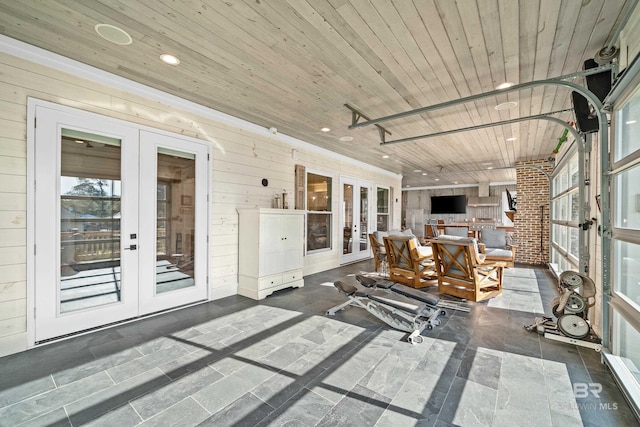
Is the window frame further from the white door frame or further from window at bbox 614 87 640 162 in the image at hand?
window at bbox 614 87 640 162

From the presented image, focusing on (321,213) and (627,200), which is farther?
(321,213)

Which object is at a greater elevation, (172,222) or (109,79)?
(109,79)

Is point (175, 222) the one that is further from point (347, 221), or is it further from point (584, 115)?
point (584, 115)

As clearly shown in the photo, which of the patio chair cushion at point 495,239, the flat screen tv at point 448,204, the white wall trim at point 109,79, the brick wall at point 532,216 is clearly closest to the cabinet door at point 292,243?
the white wall trim at point 109,79

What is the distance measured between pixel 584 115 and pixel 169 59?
14.0ft

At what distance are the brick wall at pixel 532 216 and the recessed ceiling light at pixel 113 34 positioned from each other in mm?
8153

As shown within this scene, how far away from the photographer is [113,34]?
2324mm

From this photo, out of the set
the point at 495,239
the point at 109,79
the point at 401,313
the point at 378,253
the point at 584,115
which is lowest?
the point at 401,313

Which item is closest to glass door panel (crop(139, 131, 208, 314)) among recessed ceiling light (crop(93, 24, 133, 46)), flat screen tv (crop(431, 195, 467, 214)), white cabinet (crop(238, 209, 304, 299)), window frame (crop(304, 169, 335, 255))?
white cabinet (crop(238, 209, 304, 299))

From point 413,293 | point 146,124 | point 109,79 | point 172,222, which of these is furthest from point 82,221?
point 413,293

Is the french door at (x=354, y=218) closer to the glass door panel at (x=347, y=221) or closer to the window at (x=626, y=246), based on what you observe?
the glass door panel at (x=347, y=221)

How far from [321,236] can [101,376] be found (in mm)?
4600

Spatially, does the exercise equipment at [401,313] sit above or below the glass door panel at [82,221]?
below

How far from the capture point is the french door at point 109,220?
8.80ft
